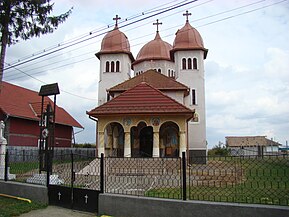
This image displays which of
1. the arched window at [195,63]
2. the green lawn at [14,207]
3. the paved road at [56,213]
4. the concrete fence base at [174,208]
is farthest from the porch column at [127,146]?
the arched window at [195,63]

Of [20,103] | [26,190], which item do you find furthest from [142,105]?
[20,103]

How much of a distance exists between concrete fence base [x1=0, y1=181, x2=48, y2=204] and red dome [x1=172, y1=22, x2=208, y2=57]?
19.5 m

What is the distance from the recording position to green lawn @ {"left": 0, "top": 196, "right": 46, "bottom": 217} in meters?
7.32

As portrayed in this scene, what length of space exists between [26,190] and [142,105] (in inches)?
Answer: 353

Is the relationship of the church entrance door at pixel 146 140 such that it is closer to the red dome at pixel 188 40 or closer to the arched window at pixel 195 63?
the arched window at pixel 195 63

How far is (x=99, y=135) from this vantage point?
17.0 meters

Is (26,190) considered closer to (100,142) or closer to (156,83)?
(100,142)

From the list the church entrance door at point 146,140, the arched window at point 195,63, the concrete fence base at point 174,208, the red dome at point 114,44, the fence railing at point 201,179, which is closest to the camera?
the concrete fence base at point 174,208

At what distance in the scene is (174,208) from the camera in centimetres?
607

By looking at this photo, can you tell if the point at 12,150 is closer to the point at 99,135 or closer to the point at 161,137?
the point at 99,135

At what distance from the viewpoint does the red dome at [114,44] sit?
27469mm

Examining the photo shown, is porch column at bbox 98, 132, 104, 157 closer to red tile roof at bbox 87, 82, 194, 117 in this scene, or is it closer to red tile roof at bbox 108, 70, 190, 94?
red tile roof at bbox 87, 82, 194, 117

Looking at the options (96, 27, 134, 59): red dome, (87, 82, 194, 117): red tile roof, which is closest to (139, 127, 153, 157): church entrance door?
(87, 82, 194, 117): red tile roof

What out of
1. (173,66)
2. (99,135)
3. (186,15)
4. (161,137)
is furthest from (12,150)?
(186,15)
